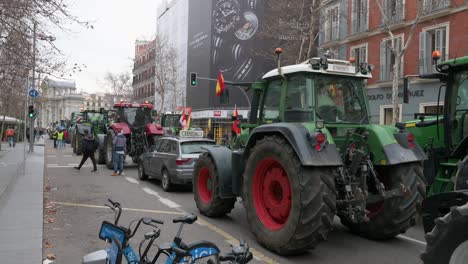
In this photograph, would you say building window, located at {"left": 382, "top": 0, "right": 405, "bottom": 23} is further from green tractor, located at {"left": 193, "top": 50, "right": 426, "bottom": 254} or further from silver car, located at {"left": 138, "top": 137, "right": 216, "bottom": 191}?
green tractor, located at {"left": 193, "top": 50, "right": 426, "bottom": 254}

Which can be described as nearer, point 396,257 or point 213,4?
point 396,257

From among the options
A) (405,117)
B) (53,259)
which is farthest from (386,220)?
(405,117)

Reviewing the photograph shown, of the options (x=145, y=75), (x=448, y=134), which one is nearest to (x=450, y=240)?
(x=448, y=134)

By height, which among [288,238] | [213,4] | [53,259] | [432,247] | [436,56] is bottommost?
[53,259]

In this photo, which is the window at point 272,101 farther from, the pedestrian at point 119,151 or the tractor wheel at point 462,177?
the pedestrian at point 119,151

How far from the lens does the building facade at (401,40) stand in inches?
905

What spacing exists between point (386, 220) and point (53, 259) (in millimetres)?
4634

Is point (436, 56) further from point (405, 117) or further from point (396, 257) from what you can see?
point (405, 117)

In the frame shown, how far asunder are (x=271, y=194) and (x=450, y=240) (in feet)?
10.8

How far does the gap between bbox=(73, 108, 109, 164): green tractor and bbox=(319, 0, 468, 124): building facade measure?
1399 cm

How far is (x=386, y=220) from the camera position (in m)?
6.51

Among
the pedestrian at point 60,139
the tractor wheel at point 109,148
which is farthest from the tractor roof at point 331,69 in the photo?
the pedestrian at point 60,139

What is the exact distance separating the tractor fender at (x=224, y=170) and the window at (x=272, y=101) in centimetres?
107

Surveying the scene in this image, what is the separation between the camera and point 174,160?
12.0m
